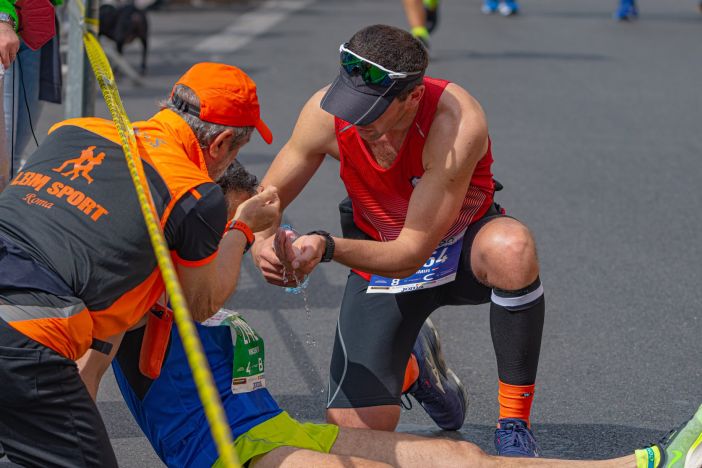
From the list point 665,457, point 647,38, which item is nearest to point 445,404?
point 665,457

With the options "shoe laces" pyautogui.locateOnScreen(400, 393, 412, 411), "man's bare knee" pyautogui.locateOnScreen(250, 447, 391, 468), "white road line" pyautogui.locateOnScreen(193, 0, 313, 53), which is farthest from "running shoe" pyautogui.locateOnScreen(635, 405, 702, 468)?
"white road line" pyautogui.locateOnScreen(193, 0, 313, 53)

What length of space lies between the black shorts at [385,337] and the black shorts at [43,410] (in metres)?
1.25

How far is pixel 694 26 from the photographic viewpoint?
18719mm

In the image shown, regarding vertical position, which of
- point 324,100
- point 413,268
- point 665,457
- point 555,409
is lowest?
point 555,409

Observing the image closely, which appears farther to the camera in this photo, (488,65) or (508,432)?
(488,65)

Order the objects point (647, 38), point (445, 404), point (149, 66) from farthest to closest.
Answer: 1. point (647, 38)
2. point (149, 66)
3. point (445, 404)

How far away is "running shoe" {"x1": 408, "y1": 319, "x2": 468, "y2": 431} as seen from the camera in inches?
166

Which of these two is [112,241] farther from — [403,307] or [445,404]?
[445,404]

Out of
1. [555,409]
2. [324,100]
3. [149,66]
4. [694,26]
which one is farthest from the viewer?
[694,26]

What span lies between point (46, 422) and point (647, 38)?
15254 millimetres

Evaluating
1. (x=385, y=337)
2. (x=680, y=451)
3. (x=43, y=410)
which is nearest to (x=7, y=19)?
(x=385, y=337)

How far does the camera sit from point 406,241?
12.4ft

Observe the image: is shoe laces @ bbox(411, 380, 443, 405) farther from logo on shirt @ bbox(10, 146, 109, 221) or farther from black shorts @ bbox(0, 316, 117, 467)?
logo on shirt @ bbox(10, 146, 109, 221)

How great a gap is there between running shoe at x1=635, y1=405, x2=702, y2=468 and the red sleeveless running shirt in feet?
3.30
